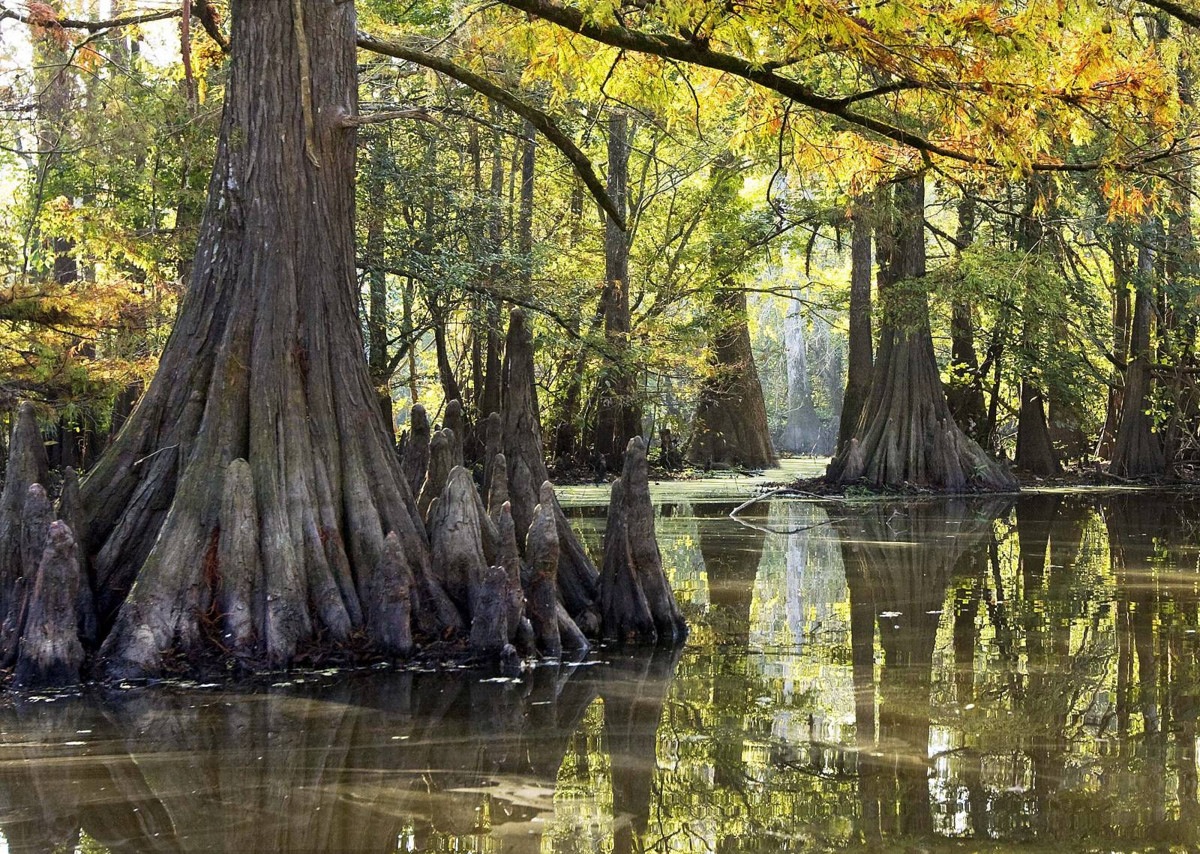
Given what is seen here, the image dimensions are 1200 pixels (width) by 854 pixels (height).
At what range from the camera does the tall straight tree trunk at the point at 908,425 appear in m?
19.7

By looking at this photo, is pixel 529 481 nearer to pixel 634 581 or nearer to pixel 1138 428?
pixel 634 581

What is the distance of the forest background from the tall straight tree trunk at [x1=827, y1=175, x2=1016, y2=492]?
0.08 meters

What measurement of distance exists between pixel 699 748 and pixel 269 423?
3.16 m

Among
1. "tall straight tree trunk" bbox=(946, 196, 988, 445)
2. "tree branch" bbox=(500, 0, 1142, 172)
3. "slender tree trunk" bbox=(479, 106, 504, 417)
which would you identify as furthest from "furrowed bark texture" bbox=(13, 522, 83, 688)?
"tall straight tree trunk" bbox=(946, 196, 988, 445)

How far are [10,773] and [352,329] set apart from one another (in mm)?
3499

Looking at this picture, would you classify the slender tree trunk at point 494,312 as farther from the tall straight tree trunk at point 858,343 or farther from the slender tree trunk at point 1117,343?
the slender tree trunk at point 1117,343

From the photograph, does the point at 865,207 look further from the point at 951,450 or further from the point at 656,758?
the point at 656,758

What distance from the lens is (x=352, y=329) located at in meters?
7.58

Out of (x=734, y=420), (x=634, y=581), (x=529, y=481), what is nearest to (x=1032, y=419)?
(x=734, y=420)

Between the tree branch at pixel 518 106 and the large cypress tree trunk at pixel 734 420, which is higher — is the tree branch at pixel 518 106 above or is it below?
above

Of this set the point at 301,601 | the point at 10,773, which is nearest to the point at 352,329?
the point at 301,601

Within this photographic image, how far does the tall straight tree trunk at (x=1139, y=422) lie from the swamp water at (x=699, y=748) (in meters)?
15.1

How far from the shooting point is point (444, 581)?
704 centimetres

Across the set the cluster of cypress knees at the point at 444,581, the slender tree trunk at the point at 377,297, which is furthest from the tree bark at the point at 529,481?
the slender tree trunk at the point at 377,297
